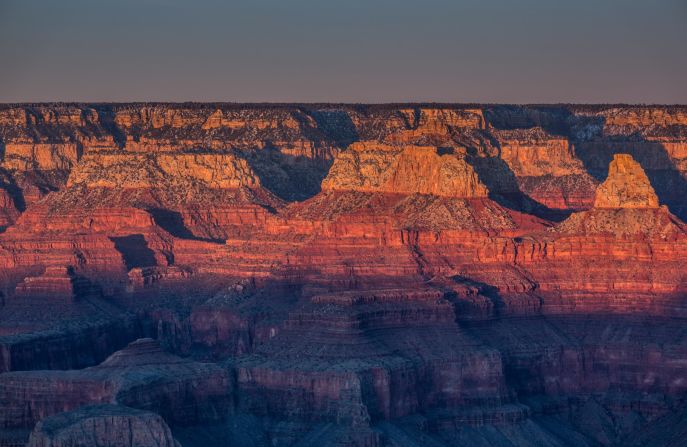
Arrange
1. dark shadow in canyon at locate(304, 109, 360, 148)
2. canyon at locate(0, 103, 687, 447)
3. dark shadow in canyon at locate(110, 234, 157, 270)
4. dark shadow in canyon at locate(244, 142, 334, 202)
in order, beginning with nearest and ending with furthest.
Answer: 1. canyon at locate(0, 103, 687, 447)
2. dark shadow in canyon at locate(110, 234, 157, 270)
3. dark shadow in canyon at locate(244, 142, 334, 202)
4. dark shadow in canyon at locate(304, 109, 360, 148)

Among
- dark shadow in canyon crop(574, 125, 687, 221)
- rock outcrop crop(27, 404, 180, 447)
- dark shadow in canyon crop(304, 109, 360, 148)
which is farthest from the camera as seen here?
dark shadow in canyon crop(304, 109, 360, 148)

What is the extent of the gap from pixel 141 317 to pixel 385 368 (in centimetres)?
2836

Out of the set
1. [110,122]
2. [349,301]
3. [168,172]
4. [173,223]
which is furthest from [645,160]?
[349,301]

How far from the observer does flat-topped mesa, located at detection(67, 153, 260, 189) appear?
6531 inches

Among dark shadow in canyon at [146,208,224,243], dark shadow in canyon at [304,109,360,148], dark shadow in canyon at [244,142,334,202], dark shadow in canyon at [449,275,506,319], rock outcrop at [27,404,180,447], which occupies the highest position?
dark shadow in canyon at [304,109,360,148]

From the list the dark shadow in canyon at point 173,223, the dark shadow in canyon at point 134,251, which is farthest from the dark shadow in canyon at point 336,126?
the dark shadow in canyon at point 134,251

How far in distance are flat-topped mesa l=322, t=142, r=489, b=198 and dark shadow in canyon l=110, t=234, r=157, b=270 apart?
32.8ft

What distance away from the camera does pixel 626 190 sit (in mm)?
126125

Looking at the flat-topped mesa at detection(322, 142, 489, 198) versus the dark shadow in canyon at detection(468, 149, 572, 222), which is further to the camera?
the dark shadow in canyon at detection(468, 149, 572, 222)

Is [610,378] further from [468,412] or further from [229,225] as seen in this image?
[229,225]

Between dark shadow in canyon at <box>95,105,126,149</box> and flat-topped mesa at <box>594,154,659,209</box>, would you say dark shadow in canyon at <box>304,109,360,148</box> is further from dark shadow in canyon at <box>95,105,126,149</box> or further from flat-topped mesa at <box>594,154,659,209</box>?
flat-topped mesa at <box>594,154,659,209</box>

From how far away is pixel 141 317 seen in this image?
446ft

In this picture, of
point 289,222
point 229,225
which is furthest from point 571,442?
point 229,225

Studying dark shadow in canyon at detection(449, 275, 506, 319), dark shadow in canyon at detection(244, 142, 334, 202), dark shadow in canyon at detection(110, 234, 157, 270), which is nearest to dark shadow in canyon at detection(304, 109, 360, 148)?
dark shadow in canyon at detection(244, 142, 334, 202)
